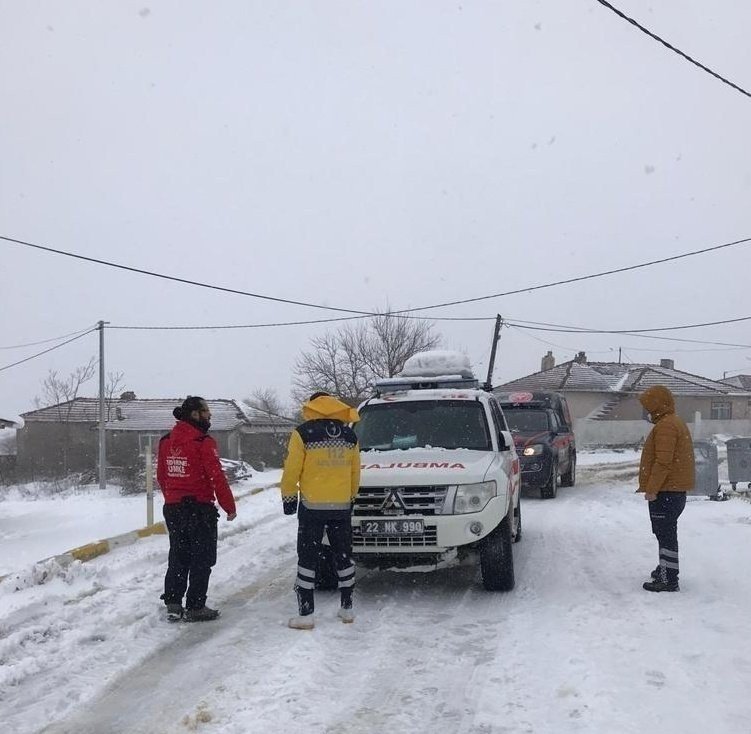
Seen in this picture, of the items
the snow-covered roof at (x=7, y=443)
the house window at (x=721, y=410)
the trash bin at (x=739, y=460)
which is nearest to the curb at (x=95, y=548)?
the trash bin at (x=739, y=460)

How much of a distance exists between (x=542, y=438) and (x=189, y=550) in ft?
33.0

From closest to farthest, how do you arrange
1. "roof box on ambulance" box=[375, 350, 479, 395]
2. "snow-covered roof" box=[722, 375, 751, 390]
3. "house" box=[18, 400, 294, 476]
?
1. "roof box on ambulance" box=[375, 350, 479, 395]
2. "house" box=[18, 400, 294, 476]
3. "snow-covered roof" box=[722, 375, 751, 390]

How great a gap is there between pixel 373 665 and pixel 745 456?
1228cm

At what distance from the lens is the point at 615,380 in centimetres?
4897

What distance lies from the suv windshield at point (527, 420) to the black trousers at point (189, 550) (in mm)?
10455

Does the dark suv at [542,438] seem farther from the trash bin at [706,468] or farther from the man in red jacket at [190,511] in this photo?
the man in red jacket at [190,511]

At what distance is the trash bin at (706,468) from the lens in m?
13.1

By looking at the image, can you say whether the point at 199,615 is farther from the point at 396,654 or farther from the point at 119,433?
the point at 119,433

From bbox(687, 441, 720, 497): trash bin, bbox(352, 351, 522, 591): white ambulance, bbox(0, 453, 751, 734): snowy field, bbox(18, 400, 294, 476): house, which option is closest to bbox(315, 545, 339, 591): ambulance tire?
bbox(0, 453, 751, 734): snowy field

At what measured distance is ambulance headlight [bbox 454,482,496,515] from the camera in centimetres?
625

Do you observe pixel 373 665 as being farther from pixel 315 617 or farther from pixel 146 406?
pixel 146 406

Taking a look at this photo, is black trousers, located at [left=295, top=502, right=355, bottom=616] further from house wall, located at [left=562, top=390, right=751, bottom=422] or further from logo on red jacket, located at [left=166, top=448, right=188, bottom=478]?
house wall, located at [left=562, top=390, right=751, bottom=422]

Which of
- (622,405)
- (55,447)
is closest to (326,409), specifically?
(622,405)

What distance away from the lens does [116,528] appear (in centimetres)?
1144
